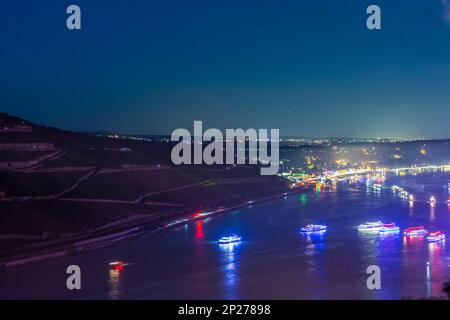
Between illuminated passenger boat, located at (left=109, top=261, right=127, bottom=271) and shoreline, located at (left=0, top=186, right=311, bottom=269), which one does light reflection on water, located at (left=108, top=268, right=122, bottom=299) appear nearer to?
illuminated passenger boat, located at (left=109, top=261, right=127, bottom=271)

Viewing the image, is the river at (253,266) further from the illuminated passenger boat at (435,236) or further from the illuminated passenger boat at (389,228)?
the illuminated passenger boat at (389,228)

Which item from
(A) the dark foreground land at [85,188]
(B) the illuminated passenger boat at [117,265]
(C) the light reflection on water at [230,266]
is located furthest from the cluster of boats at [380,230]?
(B) the illuminated passenger boat at [117,265]

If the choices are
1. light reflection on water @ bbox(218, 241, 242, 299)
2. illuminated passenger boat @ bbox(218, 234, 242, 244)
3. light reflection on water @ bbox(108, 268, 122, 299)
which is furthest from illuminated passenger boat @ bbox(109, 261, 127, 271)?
illuminated passenger boat @ bbox(218, 234, 242, 244)

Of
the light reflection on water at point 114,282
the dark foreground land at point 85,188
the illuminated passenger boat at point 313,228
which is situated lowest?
the light reflection on water at point 114,282

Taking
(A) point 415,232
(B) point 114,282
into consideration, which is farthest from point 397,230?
(B) point 114,282

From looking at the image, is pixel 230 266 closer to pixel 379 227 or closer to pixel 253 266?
pixel 253 266

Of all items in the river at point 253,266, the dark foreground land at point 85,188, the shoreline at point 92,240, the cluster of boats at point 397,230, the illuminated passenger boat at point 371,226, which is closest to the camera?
the river at point 253,266

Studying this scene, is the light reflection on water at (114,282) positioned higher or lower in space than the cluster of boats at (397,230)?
lower

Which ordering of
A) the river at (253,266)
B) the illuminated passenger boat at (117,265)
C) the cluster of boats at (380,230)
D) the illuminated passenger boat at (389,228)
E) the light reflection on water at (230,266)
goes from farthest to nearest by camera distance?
the illuminated passenger boat at (389,228) < the cluster of boats at (380,230) < the illuminated passenger boat at (117,265) < the light reflection on water at (230,266) < the river at (253,266)
